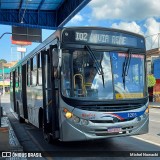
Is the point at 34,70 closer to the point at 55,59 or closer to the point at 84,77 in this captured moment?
the point at 55,59

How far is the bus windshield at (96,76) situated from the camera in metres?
8.36

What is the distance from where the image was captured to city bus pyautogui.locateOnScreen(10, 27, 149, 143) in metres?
8.22

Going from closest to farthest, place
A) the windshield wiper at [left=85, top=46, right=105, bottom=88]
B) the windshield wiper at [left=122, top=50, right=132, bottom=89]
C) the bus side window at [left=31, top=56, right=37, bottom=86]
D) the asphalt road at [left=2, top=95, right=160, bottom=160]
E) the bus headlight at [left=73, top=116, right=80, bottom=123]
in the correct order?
the bus headlight at [left=73, top=116, right=80, bottom=123] → the windshield wiper at [left=85, top=46, right=105, bottom=88] → the asphalt road at [left=2, top=95, right=160, bottom=160] → the windshield wiper at [left=122, top=50, right=132, bottom=89] → the bus side window at [left=31, top=56, right=37, bottom=86]

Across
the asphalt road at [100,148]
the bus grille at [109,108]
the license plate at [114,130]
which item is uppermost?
the bus grille at [109,108]

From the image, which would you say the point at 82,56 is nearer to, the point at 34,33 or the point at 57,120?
the point at 57,120

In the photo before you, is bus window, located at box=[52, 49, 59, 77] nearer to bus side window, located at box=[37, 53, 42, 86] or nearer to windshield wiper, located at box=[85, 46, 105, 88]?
windshield wiper, located at box=[85, 46, 105, 88]

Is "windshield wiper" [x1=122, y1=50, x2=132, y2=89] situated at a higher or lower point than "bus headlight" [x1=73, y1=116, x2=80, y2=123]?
higher

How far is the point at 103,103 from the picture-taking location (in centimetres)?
830

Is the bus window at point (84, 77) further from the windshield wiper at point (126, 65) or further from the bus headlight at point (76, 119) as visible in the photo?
the bus headlight at point (76, 119)

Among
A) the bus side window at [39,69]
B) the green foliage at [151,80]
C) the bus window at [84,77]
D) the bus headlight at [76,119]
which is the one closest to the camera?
the bus headlight at [76,119]

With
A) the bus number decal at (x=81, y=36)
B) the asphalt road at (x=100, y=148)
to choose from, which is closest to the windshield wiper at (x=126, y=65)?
the bus number decal at (x=81, y=36)

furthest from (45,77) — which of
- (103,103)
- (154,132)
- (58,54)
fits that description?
(154,132)

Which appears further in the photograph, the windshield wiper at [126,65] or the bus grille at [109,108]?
the windshield wiper at [126,65]

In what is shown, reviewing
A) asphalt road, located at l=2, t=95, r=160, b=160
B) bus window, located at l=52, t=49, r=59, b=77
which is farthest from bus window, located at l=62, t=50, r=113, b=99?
asphalt road, located at l=2, t=95, r=160, b=160
